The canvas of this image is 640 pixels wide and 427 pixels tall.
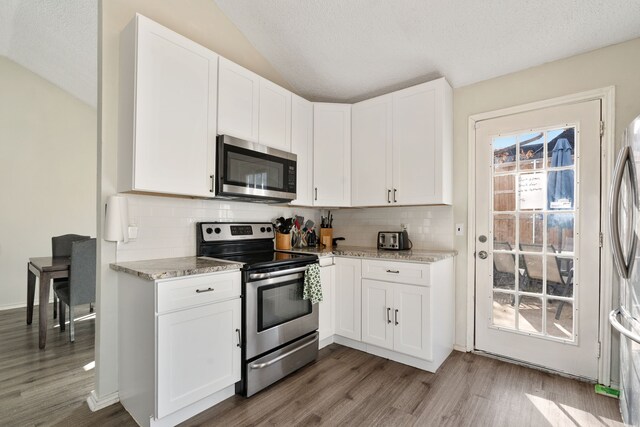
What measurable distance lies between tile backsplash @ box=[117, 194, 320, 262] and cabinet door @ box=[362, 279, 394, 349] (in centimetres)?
133

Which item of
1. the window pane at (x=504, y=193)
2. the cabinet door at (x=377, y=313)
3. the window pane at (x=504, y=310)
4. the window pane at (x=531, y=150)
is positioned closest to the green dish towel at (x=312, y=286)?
the cabinet door at (x=377, y=313)

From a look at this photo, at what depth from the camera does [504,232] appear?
2596 millimetres

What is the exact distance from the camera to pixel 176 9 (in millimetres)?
2340

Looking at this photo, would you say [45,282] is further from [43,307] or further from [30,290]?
[30,290]

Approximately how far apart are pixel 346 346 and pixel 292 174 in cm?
168

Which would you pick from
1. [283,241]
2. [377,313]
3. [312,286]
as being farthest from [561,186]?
[283,241]

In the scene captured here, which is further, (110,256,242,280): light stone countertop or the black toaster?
the black toaster

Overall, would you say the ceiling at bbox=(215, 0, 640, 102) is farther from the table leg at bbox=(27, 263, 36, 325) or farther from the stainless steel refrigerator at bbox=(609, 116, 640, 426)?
the table leg at bbox=(27, 263, 36, 325)

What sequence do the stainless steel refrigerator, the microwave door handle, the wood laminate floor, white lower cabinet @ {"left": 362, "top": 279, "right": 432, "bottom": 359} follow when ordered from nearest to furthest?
1. the stainless steel refrigerator
2. the microwave door handle
3. the wood laminate floor
4. white lower cabinet @ {"left": 362, "top": 279, "right": 432, "bottom": 359}

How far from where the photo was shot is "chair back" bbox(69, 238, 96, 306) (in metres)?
2.83

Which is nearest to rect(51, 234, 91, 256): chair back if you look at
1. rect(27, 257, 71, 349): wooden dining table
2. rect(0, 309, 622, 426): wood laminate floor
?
rect(27, 257, 71, 349): wooden dining table

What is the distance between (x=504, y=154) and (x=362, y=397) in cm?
223

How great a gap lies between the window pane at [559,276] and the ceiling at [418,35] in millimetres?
1564

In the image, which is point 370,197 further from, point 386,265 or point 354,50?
point 354,50
